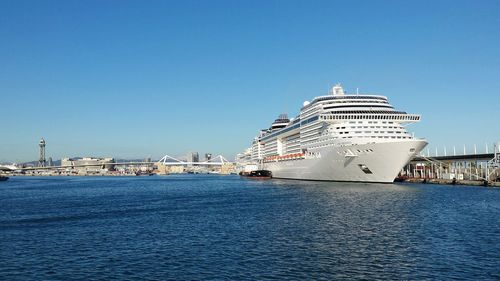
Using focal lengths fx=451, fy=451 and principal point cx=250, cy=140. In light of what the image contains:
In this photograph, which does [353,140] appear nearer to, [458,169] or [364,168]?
[364,168]

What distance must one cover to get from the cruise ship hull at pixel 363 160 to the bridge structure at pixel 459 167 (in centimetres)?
2398

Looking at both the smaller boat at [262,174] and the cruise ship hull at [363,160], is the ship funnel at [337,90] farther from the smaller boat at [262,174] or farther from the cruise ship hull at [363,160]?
the smaller boat at [262,174]

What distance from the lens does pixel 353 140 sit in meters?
73.9

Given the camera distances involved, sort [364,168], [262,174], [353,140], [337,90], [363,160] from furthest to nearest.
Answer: [262,174] → [337,90] → [353,140] → [364,168] → [363,160]

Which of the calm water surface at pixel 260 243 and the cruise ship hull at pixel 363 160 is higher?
the cruise ship hull at pixel 363 160

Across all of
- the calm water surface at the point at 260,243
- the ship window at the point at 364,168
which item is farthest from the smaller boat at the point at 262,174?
the calm water surface at the point at 260,243

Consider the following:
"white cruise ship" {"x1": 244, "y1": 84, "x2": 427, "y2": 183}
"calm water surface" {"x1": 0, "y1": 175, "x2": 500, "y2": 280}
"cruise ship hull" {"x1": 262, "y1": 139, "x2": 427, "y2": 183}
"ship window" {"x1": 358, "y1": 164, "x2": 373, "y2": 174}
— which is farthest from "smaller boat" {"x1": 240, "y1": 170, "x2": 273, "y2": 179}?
"calm water surface" {"x1": 0, "y1": 175, "x2": 500, "y2": 280}

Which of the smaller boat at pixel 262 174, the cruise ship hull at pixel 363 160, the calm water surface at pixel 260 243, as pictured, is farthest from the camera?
the smaller boat at pixel 262 174

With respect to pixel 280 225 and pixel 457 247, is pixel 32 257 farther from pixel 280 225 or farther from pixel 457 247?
pixel 457 247

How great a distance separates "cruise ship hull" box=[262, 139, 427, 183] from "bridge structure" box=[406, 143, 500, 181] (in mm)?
23979

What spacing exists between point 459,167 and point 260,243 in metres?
88.1

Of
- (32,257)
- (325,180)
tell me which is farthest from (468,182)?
(32,257)

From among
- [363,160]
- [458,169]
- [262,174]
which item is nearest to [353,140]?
[363,160]

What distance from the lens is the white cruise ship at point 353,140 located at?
6950cm
